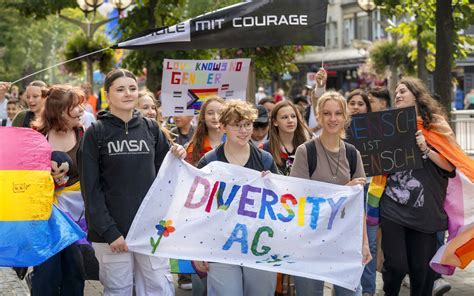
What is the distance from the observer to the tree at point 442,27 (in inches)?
473

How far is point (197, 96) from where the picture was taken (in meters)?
10.1

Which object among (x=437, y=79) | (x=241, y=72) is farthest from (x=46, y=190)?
(x=437, y=79)

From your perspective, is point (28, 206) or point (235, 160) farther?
point (235, 160)

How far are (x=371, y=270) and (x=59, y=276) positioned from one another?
261 cm

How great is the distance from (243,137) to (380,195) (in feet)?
5.64

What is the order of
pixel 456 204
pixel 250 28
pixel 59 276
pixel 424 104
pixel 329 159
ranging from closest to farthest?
pixel 329 159 → pixel 59 276 → pixel 424 104 → pixel 456 204 → pixel 250 28

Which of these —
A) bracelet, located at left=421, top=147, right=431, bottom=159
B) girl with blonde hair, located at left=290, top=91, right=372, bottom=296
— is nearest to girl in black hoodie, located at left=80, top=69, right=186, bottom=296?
girl with blonde hair, located at left=290, top=91, right=372, bottom=296

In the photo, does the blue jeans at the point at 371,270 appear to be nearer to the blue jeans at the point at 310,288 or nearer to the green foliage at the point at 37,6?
the blue jeans at the point at 310,288

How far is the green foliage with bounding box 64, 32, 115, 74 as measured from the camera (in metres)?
24.4

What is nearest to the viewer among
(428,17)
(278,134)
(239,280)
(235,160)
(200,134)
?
(239,280)

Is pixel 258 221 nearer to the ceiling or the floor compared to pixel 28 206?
nearer to the floor

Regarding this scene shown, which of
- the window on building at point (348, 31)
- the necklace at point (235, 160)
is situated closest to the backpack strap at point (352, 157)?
the necklace at point (235, 160)

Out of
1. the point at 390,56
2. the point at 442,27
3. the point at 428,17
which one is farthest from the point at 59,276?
the point at 390,56

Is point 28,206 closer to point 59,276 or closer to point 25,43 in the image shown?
point 59,276
